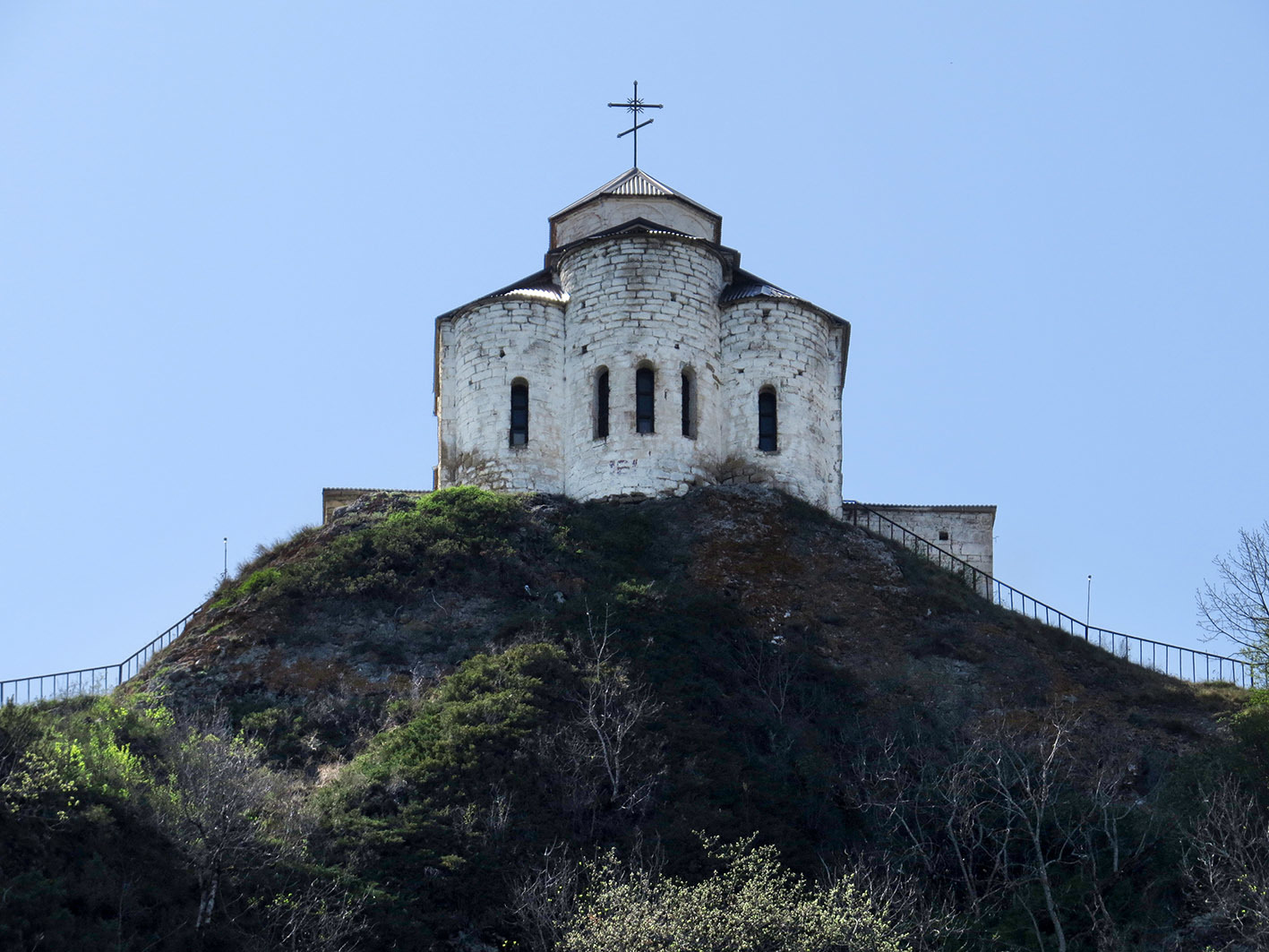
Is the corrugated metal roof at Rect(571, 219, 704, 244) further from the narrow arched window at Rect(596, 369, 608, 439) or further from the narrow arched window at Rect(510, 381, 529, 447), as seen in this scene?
the narrow arched window at Rect(510, 381, 529, 447)

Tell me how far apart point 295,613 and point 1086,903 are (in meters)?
18.9

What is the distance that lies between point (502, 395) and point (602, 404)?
2.59m

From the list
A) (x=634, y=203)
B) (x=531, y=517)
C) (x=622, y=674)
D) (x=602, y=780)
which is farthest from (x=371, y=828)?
(x=634, y=203)

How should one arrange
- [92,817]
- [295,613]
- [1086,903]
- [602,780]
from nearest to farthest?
1. [92,817]
2. [1086,903]
3. [602,780]
4. [295,613]

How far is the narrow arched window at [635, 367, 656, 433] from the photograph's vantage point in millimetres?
49281

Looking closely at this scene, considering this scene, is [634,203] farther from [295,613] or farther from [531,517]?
[295,613]

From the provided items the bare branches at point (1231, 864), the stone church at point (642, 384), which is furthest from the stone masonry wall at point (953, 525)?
the bare branches at point (1231, 864)

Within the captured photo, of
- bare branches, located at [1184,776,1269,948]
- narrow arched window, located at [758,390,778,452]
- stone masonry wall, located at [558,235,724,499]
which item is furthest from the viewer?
narrow arched window, located at [758,390,778,452]

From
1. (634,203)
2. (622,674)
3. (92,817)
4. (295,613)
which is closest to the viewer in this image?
(92,817)

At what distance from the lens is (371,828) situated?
35906 mm

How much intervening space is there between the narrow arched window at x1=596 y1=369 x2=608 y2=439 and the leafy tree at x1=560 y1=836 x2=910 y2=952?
1683 cm

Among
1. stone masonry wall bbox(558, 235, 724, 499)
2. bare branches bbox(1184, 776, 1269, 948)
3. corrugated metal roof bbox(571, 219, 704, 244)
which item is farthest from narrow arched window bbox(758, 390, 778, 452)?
bare branches bbox(1184, 776, 1269, 948)

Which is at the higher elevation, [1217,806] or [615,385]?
[615,385]

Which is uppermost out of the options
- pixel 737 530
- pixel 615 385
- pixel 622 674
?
pixel 615 385
